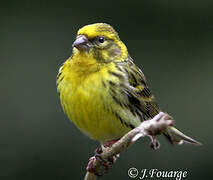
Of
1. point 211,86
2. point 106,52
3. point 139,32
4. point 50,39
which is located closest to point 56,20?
point 50,39

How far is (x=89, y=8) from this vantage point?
6730mm

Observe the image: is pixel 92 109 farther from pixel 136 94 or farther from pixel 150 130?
pixel 150 130

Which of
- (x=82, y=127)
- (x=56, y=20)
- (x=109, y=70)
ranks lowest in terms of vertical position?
(x=82, y=127)

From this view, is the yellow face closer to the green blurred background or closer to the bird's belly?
the bird's belly

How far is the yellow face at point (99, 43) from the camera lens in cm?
442

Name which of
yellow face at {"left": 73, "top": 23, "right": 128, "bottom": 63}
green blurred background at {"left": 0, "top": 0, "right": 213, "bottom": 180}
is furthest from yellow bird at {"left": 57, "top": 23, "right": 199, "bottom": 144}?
green blurred background at {"left": 0, "top": 0, "right": 213, "bottom": 180}

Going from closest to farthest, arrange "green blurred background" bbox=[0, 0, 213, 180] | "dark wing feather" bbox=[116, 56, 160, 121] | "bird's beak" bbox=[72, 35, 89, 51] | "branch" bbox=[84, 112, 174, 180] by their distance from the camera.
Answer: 1. "branch" bbox=[84, 112, 174, 180]
2. "bird's beak" bbox=[72, 35, 89, 51]
3. "dark wing feather" bbox=[116, 56, 160, 121]
4. "green blurred background" bbox=[0, 0, 213, 180]

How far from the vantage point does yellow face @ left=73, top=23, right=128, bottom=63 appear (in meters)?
4.42

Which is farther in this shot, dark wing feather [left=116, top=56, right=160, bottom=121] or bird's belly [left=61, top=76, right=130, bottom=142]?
dark wing feather [left=116, top=56, right=160, bottom=121]

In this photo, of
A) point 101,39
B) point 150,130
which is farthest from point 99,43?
point 150,130

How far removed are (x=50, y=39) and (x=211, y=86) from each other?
164 cm

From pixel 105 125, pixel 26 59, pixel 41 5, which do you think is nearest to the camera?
pixel 105 125

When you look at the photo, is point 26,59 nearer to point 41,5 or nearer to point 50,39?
point 50,39

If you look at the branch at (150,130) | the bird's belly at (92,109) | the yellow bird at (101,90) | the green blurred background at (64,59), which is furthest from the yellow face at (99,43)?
the green blurred background at (64,59)
